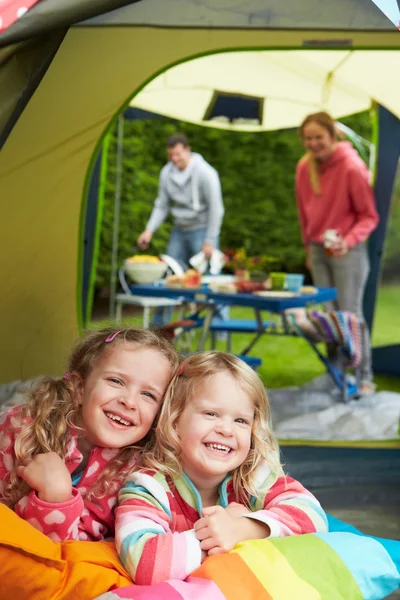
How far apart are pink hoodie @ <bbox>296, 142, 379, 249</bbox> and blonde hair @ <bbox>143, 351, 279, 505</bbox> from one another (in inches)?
128

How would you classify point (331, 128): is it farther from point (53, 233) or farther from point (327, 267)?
point (53, 233)

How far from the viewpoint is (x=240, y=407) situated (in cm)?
208

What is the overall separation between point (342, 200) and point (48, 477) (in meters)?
3.75

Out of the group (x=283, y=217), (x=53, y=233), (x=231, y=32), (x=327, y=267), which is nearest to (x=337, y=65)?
(x=327, y=267)

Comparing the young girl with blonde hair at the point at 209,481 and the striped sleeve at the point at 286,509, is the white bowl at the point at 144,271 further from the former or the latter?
the striped sleeve at the point at 286,509

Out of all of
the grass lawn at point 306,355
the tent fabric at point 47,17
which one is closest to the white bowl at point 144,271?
the grass lawn at point 306,355

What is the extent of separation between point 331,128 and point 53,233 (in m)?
1.85

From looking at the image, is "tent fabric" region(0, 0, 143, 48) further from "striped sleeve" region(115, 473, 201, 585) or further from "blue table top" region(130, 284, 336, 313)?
"blue table top" region(130, 284, 336, 313)

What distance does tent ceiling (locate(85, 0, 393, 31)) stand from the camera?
12.3 ft

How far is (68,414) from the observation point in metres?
2.18

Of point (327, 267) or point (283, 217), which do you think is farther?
point (283, 217)

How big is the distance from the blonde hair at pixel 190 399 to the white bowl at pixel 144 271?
2.93m

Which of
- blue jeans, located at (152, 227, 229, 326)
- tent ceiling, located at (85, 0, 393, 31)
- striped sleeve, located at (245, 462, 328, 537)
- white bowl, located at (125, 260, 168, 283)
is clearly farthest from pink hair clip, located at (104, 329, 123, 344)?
blue jeans, located at (152, 227, 229, 326)

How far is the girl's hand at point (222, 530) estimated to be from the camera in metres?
1.91
